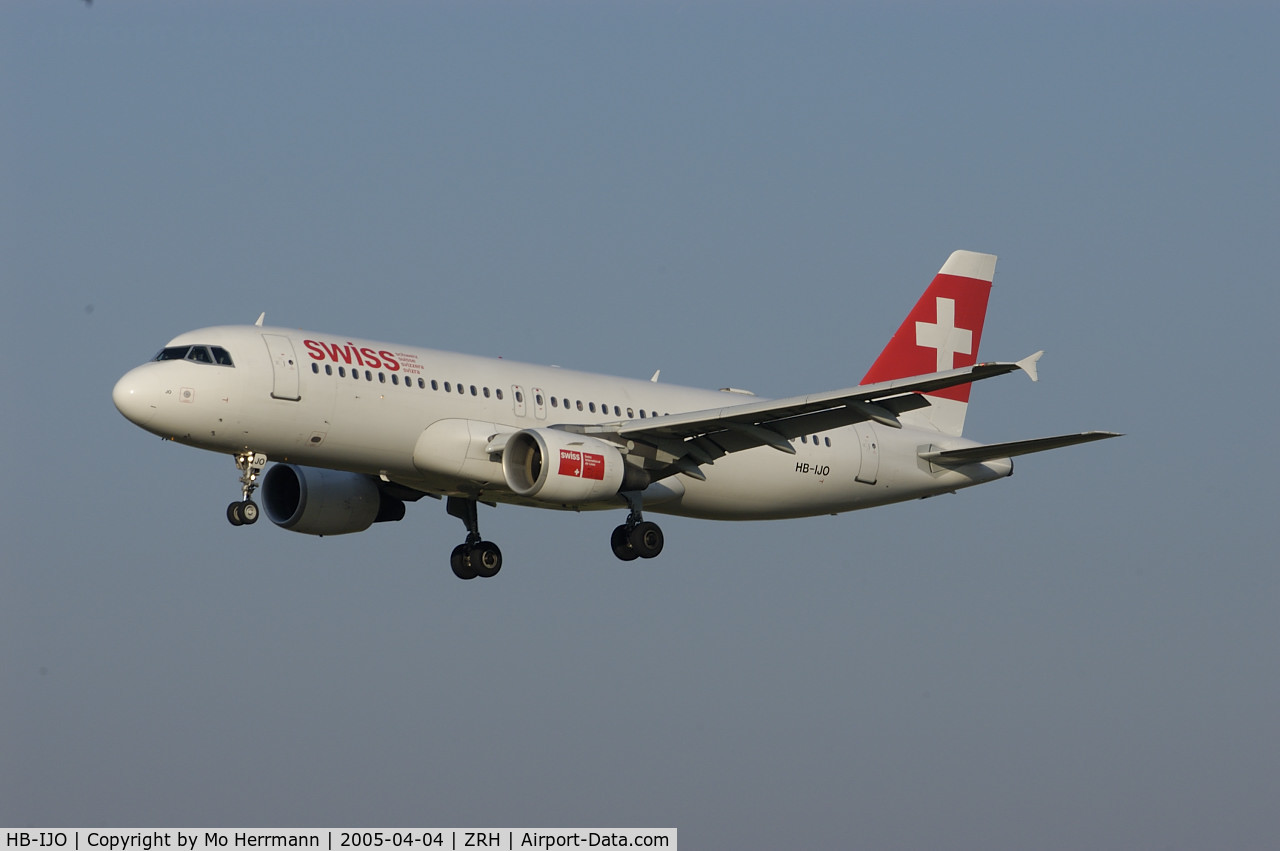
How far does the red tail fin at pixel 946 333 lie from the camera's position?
1978 inches

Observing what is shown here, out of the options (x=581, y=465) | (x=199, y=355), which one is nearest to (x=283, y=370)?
(x=199, y=355)

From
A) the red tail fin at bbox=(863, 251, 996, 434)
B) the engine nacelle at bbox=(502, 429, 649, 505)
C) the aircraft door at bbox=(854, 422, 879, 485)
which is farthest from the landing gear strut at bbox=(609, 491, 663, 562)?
the red tail fin at bbox=(863, 251, 996, 434)

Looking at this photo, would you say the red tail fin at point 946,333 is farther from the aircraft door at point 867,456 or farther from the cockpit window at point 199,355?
the cockpit window at point 199,355

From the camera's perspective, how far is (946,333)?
5175 cm

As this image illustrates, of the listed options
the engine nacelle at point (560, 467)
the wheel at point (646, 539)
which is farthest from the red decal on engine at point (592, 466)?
the wheel at point (646, 539)

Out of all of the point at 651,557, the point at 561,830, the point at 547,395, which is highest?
the point at 547,395

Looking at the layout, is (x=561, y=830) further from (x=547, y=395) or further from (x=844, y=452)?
(x=844, y=452)

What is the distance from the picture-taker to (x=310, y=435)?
127 feet

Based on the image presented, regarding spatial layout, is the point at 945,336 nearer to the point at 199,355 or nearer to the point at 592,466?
the point at 592,466

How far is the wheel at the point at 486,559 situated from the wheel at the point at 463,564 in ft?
0.37

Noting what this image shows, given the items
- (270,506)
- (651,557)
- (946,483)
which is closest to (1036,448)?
(946,483)

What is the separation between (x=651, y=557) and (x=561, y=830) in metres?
11.6

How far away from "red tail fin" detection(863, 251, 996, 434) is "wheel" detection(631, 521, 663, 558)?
9668 mm

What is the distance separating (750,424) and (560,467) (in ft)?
14.7
